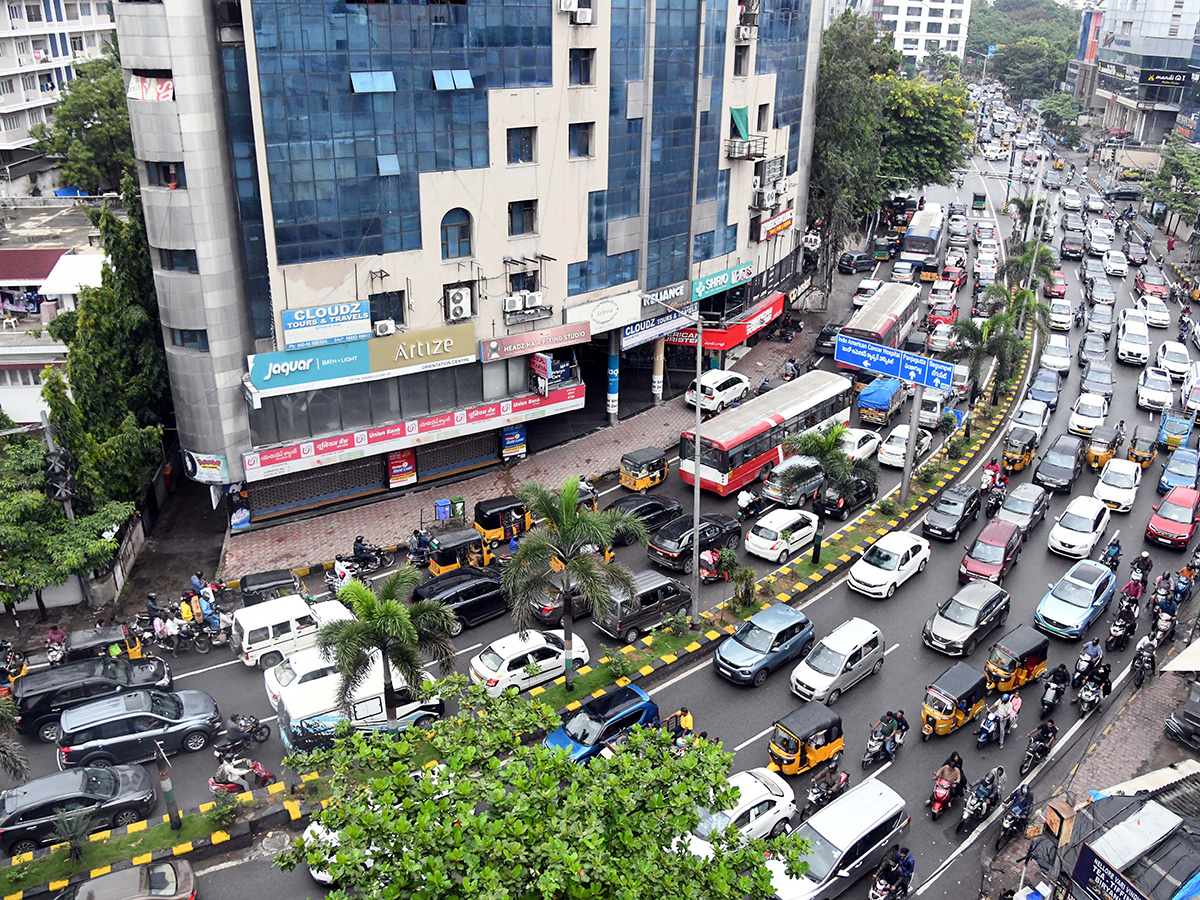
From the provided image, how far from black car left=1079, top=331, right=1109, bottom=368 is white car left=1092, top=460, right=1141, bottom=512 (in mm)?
14728

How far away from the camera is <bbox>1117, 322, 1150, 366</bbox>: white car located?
50469mm

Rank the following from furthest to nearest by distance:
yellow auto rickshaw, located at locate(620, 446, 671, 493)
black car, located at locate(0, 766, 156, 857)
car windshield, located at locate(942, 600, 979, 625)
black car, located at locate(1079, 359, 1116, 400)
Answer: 1. black car, located at locate(1079, 359, 1116, 400)
2. yellow auto rickshaw, located at locate(620, 446, 671, 493)
3. car windshield, located at locate(942, 600, 979, 625)
4. black car, located at locate(0, 766, 156, 857)

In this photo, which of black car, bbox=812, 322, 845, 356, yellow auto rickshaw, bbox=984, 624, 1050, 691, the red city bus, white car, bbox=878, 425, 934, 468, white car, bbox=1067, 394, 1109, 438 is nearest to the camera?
yellow auto rickshaw, bbox=984, 624, 1050, 691

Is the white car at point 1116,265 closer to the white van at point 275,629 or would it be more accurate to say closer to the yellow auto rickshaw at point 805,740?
the yellow auto rickshaw at point 805,740

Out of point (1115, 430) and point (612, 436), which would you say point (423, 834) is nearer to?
point (612, 436)

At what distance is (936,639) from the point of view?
1075 inches

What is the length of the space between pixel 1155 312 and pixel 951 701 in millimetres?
43084

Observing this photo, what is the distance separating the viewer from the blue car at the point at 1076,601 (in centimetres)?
2803

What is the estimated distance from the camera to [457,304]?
33.1m

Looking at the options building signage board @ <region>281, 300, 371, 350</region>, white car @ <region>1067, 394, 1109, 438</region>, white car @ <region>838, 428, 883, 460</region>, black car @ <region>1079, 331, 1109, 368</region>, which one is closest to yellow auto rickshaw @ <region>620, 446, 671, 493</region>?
white car @ <region>838, 428, 883, 460</region>

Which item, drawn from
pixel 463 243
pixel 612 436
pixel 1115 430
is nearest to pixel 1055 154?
pixel 1115 430

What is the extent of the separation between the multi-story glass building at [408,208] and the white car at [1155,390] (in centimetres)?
2206

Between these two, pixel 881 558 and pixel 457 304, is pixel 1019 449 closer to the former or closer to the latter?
pixel 881 558

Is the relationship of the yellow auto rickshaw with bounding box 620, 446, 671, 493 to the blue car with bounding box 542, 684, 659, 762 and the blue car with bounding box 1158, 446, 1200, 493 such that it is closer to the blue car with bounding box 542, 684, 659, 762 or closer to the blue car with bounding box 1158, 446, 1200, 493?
the blue car with bounding box 542, 684, 659, 762
